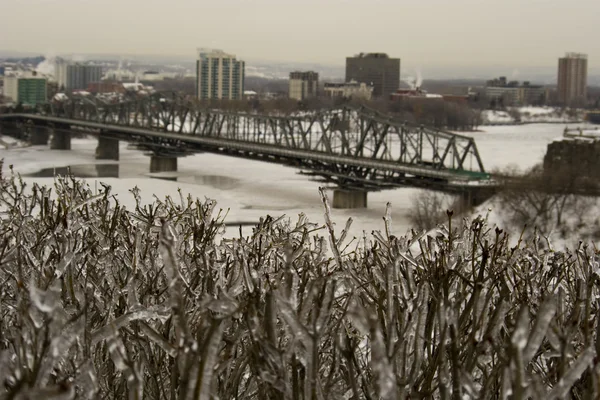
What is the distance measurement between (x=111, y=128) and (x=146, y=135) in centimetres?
639

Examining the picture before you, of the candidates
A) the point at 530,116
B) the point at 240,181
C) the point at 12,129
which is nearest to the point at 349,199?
the point at 240,181

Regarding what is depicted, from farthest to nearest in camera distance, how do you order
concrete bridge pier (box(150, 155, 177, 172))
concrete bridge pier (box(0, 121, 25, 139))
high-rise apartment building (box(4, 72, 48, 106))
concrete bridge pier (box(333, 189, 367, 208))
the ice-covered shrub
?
1. high-rise apartment building (box(4, 72, 48, 106))
2. concrete bridge pier (box(0, 121, 25, 139))
3. concrete bridge pier (box(150, 155, 177, 172))
4. concrete bridge pier (box(333, 189, 367, 208))
5. the ice-covered shrub

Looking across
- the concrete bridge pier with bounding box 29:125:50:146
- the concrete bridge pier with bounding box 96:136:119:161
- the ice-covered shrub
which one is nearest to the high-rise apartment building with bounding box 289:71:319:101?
the concrete bridge pier with bounding box 29:125:50:146

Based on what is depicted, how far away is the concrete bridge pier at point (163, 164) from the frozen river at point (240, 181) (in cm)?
94

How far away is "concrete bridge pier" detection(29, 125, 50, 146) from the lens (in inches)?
3807

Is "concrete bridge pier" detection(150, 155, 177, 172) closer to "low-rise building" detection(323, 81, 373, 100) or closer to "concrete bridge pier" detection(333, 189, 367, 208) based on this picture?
"concrete bridge pier" detection(333, 189, 367, 208)

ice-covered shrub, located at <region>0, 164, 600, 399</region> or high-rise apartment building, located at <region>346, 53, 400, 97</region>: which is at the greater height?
high-rise apartment building, located at <region>346, 53, 400, 97</region>

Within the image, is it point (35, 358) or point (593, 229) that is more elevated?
point (35, 358)

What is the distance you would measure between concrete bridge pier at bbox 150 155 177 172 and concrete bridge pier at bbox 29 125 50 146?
3016cm

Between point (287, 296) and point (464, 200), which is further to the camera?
point (464, 200)

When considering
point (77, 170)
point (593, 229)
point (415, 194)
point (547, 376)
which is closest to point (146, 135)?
point (77, 170)

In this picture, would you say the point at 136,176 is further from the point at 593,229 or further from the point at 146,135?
the point at 593,229

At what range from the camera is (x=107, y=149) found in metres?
80.1

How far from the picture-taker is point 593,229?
40000mm
